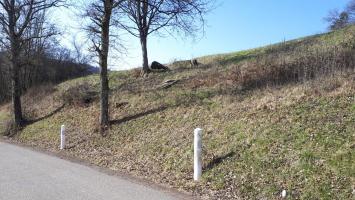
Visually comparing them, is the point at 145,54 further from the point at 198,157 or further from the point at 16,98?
the point at 198,157

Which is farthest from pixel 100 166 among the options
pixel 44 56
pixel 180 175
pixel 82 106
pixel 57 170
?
pixel 44 56

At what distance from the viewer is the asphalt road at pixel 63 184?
8898mm

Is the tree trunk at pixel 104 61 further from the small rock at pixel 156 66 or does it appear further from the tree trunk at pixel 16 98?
the small rock at pixel 156 66

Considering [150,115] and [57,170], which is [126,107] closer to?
[150,115]

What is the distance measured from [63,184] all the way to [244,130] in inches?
179

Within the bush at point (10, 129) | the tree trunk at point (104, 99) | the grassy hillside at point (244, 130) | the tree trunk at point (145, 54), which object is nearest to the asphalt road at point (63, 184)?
the grassy hillside at point (244, 130)

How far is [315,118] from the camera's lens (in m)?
10.1

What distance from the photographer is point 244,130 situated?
36.8ft

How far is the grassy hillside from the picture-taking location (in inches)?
335

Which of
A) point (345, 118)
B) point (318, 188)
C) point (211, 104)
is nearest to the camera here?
point (318, 188)

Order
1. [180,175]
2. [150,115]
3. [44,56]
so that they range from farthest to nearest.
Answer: [44,56], [150,115], [180,175]

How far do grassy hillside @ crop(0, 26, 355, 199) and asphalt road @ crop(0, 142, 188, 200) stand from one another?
0.89 meters

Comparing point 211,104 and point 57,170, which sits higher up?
point 211,104

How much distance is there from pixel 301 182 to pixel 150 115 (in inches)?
365
